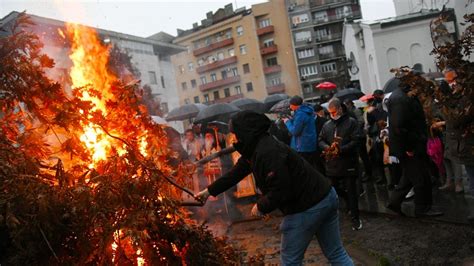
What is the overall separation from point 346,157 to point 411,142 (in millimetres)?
1026

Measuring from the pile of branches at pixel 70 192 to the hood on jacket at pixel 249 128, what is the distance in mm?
840

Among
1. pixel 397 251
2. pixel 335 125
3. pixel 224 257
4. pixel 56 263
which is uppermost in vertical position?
pixel 335 125

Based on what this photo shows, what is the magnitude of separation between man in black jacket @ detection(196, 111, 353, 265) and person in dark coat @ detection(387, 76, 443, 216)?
109 inches

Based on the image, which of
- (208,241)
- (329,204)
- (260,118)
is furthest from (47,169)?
(329,204)

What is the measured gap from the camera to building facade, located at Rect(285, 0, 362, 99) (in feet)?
233

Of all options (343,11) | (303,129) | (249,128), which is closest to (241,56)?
(343,11)

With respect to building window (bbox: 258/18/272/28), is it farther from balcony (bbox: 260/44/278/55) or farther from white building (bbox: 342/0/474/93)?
white building (bbox: 342/0/474/93)

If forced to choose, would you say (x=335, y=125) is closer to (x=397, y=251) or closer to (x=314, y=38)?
(x=397, y=251)

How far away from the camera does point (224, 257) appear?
4.03 meters

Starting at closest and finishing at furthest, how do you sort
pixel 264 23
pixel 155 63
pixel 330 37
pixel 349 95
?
pixel 349 95, pixel 155 63, pixel 330 37, pixel 264 23

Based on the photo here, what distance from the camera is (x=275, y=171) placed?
11.7 feet

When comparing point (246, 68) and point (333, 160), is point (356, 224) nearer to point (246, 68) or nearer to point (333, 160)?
point (333, 160)

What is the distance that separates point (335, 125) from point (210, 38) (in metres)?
72.1

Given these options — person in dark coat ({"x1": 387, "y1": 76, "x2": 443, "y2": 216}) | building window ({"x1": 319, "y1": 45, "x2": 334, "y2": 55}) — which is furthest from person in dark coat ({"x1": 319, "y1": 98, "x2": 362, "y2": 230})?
building window ({"x1": 319, "y1": 45, "x2": 334, "y2": 55})
